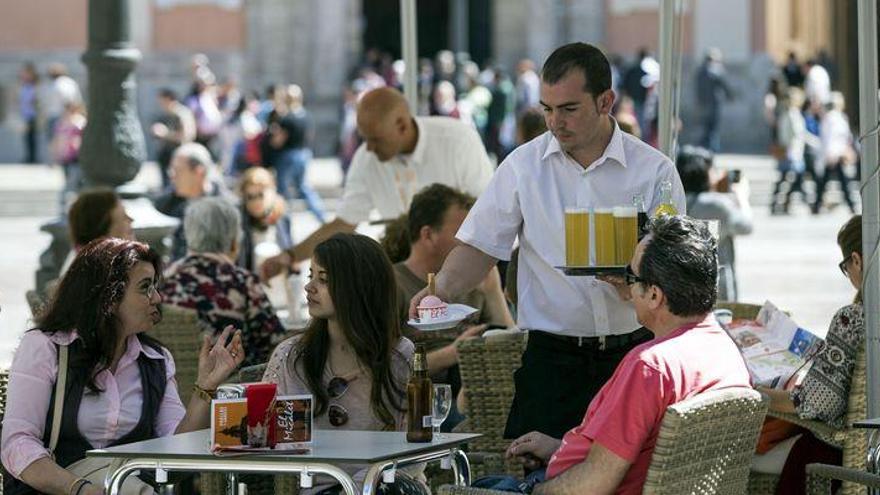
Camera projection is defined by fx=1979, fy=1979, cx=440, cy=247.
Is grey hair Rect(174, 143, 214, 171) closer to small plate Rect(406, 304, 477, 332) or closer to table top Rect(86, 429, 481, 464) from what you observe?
small plate Rect(406, 304, 477, 332)

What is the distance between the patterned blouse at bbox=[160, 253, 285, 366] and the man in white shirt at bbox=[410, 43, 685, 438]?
6.22ft

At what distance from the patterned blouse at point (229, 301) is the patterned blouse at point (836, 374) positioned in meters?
2.35

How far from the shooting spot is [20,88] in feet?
113

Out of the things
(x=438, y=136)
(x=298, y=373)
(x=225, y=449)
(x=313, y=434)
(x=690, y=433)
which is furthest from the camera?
(x=438, y=136)

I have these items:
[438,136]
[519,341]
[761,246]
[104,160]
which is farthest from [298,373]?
[761,246]

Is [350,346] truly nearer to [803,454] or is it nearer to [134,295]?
[134,295]

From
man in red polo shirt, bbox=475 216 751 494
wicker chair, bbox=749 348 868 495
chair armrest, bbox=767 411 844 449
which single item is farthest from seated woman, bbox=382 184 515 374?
man in red polo shirt, bbox=475 216 751 494

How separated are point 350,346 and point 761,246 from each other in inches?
560

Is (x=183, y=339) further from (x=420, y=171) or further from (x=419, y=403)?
(x=419, y=403)

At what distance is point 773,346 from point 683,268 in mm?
2025

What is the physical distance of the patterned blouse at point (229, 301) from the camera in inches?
302

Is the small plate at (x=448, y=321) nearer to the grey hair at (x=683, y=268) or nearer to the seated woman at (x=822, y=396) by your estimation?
the grey hair at (x=683, y=268)

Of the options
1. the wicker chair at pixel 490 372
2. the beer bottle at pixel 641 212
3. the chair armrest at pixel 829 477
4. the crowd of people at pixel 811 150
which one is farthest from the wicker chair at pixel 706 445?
the crowd of people at pixel 811 150

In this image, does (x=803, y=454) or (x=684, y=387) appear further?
(x=803, y=454)
